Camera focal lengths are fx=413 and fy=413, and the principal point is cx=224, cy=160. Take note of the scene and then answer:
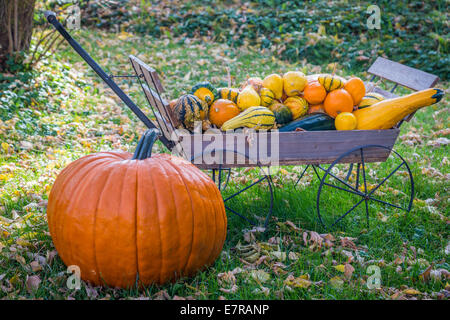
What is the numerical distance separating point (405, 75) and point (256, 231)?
2102 millimetres

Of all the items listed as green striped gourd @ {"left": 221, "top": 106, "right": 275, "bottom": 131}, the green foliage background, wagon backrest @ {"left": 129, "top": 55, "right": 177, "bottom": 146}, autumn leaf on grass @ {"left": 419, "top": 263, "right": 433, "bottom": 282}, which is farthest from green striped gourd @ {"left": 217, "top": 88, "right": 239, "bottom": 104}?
the green foliage background

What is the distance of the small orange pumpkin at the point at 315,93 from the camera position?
329cm

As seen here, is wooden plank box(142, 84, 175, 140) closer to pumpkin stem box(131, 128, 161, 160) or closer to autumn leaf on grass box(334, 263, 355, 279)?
pumpkin stem box(131, 128, 161, 160)

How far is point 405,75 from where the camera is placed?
3855 millimetres

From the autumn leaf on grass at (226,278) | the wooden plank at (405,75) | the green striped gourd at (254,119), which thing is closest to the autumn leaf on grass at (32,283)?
the autumn leaf on grass at (226,278)

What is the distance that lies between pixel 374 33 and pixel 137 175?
7.61 metres

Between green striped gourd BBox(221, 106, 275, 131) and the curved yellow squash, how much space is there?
0.73 m

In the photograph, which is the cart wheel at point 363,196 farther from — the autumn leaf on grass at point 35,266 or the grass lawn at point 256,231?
the autumn leaf on grass at point 35,266

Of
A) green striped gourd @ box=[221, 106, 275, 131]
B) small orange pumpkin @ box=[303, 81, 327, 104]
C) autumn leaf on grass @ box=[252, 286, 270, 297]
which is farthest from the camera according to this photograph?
small orange pumpkin @ box=[303, 81, 327, 104]

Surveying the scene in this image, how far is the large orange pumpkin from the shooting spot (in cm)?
223

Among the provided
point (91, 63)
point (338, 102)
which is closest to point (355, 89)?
point (338, 102)

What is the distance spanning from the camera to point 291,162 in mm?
3109

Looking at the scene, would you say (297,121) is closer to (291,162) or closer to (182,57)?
(291,162)
